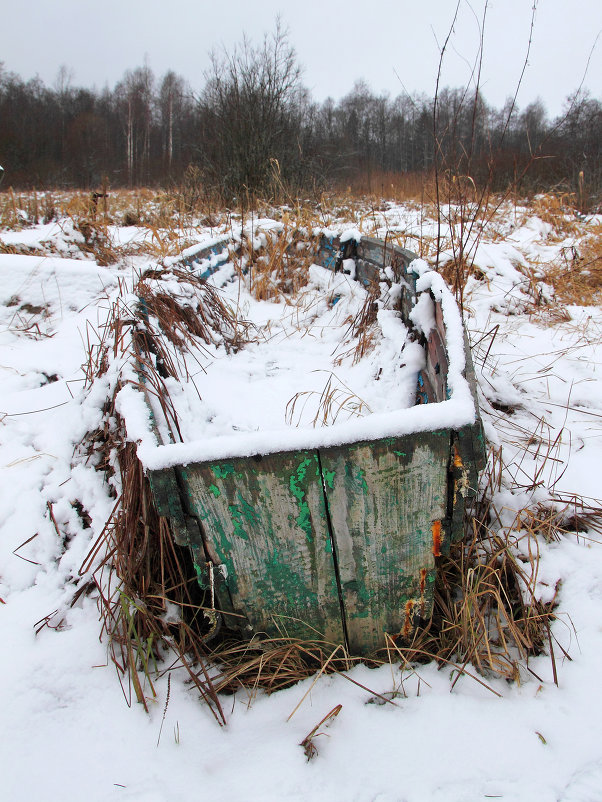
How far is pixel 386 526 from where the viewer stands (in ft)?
3.58

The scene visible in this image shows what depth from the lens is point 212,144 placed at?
8.58 metres

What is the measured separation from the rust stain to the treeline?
5.31ft

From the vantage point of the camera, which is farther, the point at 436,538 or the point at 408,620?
the point at 408,620

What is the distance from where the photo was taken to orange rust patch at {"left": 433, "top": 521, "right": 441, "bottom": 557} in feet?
3.65

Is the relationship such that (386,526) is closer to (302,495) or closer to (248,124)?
(302,495)

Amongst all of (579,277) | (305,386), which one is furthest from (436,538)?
(579,277)

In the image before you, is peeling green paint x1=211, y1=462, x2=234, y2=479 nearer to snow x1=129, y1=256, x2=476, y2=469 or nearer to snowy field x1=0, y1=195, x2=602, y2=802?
snow x1=129, y1=256, x2=476, y2=469

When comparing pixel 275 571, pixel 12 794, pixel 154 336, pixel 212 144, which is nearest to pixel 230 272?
pixel 154 336

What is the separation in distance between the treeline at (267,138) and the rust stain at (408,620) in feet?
5.31

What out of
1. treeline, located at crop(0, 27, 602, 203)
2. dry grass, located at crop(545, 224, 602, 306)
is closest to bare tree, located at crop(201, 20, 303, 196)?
treeline, located at crop(0, 27, 602, 203)

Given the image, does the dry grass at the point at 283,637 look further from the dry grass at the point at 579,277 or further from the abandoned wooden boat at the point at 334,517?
the dry grass at the point at 579,277

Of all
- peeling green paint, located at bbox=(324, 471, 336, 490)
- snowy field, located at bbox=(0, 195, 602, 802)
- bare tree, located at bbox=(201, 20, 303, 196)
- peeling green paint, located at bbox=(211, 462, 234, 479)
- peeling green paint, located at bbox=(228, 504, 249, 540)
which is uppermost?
bare tree, located at bbox=(201, 20, 303, 196)

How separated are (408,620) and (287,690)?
36 centimetres

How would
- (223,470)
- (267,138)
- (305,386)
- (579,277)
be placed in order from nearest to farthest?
(223,470), (305,386), (579,277), (267,138)
